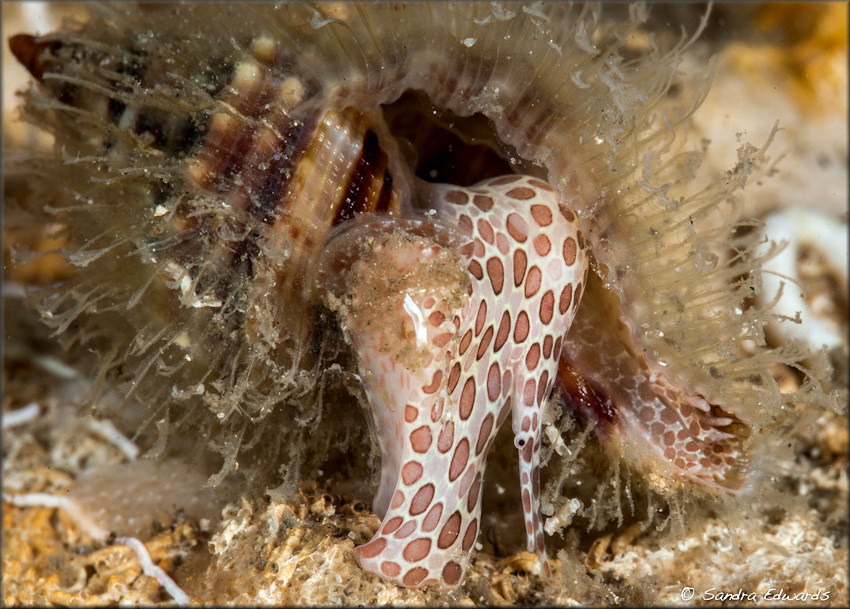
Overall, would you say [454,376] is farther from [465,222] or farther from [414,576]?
[414,576]

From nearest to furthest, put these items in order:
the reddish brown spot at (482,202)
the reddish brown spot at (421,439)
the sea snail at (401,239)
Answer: the sea snail at (401,239), the reddish brown spot at (421,439), the reddish brown spot at (482,202)

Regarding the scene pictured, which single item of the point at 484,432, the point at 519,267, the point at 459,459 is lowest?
the point at 459,459

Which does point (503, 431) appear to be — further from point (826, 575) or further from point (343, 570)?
point (826, 575)

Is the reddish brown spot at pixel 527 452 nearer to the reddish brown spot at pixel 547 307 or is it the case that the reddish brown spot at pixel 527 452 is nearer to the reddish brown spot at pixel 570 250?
the reddish brown spot at pixel 547 307

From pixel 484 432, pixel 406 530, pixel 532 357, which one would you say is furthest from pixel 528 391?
pixel 406 530

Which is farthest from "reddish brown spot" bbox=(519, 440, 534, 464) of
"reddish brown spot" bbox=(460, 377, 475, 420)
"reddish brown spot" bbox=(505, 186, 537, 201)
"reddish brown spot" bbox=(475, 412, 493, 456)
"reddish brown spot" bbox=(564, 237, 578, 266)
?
"reddish brown spot" bbox=(505, 186, 537, 201)

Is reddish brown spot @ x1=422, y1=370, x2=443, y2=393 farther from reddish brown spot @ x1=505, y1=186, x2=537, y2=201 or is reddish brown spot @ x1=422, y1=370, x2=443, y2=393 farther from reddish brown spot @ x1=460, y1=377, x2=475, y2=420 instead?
reddish brown spot @ x1=505, y1=186, x2=537, y2=201

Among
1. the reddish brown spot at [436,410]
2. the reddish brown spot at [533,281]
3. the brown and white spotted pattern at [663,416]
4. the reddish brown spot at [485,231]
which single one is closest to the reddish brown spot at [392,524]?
the reddish brown spot at [436,410]
